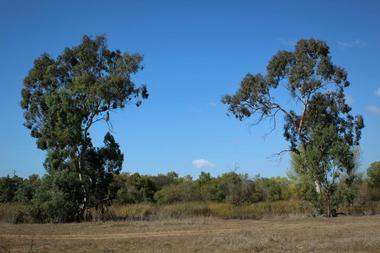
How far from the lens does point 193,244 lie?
1588 centimetres

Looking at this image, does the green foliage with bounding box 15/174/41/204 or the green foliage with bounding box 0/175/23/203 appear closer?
the green foliage with bounding box 15/174/41/204

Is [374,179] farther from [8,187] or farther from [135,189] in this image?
[8,187]

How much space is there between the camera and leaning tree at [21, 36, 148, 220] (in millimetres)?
31047

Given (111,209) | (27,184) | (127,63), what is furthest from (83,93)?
(111,209)

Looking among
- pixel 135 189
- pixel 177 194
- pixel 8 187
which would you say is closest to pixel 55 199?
pixel 8 187

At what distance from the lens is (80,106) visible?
105 feet

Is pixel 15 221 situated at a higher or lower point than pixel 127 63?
lower

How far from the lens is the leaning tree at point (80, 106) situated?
31047 millimetres

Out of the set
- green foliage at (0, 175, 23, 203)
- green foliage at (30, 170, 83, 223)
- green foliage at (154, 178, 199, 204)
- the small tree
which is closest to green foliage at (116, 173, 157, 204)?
green foliage at (154, 178, 199, 204)

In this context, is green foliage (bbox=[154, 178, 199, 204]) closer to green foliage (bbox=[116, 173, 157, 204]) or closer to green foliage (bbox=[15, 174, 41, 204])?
green foliage (bbox=[116, 173, 157, 204])

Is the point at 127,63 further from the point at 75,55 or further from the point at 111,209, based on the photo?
the point at 111,209

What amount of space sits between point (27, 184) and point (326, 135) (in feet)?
68.5

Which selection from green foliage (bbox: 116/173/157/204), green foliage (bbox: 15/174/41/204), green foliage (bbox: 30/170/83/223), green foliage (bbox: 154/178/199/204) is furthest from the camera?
green foliage (bbox: 154/178/199/204)

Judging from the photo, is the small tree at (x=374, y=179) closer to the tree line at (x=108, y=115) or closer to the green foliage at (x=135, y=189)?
the tree line at (x=108, y=115)
